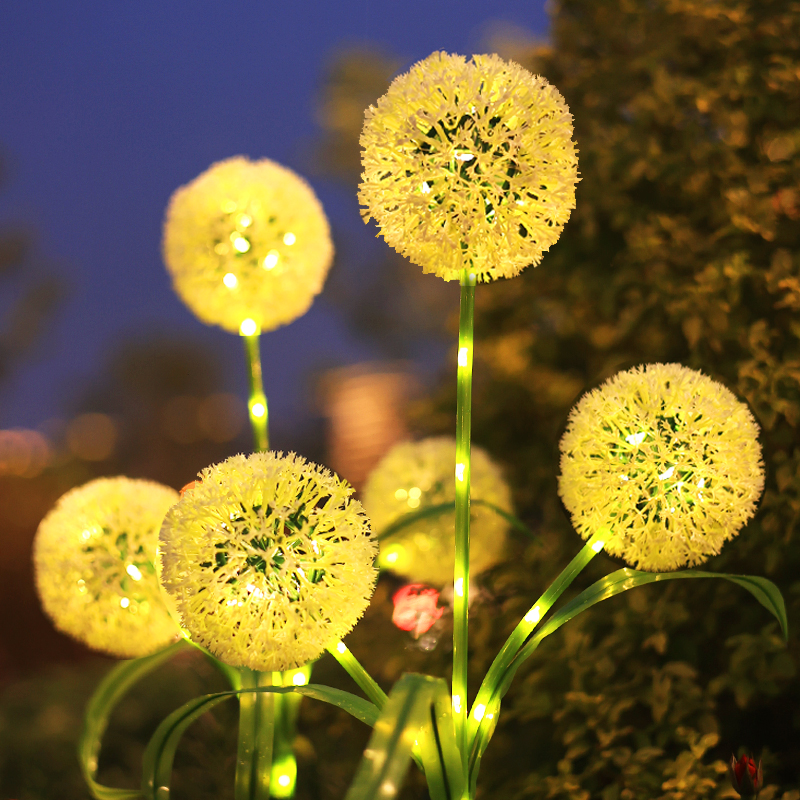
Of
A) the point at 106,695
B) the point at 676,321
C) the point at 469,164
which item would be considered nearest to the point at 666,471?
the point at 469,164

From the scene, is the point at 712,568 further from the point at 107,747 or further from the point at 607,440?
the point at 107,747

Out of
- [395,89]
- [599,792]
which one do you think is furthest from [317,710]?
[395,89]

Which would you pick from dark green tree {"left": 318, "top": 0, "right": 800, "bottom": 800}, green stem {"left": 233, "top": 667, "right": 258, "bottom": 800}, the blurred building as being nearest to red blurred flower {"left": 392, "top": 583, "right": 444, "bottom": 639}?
dark green tree {"left": 318, "top": 0, "right": 800, "bottom": 800}

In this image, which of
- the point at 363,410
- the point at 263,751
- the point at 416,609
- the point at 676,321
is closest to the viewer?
the point at 263,751

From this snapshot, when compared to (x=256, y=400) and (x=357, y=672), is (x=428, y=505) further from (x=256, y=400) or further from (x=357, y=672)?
(x=357, y=672)

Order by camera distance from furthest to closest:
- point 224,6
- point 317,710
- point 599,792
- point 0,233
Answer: point 224,6 → point 0,233 → point 317,710 → point 599,792

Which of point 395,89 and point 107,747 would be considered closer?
point 395,89

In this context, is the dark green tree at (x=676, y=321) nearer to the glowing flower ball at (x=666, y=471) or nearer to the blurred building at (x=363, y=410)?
the glowing flower ball at (x=666, y=471)
